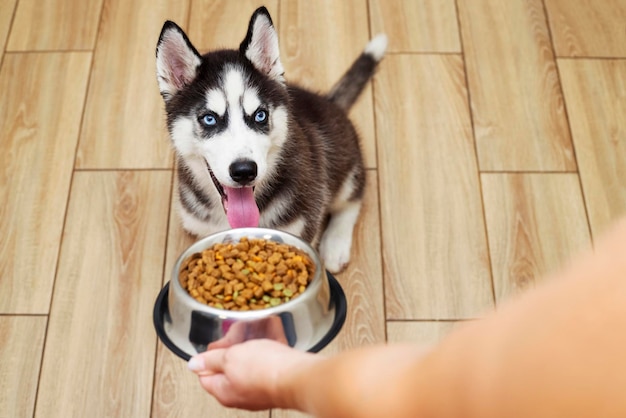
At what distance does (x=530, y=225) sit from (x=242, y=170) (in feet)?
3.80

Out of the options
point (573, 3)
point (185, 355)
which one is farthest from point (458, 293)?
point (573, 3)

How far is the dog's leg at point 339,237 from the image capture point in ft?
7.59

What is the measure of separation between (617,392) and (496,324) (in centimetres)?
13

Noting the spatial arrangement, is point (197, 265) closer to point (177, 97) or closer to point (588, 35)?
point (177, 97)

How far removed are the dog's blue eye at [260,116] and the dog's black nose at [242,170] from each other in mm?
161

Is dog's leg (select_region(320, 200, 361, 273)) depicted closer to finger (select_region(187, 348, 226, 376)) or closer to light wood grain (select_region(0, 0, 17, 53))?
finger (select_region(187, 348, 226, 376))

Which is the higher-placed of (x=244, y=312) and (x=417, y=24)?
(x=417, y=24)

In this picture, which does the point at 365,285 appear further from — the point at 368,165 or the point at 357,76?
the point at 357,76

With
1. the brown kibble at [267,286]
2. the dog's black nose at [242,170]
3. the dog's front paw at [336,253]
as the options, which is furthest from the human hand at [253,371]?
the dog's front paw at [336,253]

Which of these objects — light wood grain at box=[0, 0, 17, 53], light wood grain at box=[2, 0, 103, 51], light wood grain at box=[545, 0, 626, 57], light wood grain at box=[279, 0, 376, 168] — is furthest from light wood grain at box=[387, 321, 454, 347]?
light wood grain at box=[0, 0, 17, 53]

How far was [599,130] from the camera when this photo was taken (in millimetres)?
2621

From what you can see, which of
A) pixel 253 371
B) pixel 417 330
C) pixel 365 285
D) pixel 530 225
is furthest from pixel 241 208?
pixel 530 225

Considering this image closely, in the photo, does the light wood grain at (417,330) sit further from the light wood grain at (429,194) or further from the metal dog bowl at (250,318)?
the metal dog bowl at (250,318)

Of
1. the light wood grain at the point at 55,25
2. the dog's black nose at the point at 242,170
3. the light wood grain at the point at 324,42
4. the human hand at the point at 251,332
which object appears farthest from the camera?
the light wood grain at the point at 55,25
